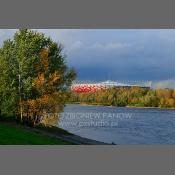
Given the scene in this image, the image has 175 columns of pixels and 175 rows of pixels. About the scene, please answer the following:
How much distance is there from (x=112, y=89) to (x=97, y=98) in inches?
25.3

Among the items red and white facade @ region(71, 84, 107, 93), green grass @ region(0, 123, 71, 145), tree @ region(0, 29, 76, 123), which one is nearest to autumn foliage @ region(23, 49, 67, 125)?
tree @ region(0, 29, 76, 123)

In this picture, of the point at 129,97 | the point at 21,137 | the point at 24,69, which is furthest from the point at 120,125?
the point at 24,69

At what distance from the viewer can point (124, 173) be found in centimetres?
1670

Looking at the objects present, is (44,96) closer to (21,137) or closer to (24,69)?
(24,69)

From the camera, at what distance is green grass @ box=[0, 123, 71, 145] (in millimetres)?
20328

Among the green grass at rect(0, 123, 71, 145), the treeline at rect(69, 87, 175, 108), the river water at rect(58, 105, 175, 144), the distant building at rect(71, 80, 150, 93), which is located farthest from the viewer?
the treeline at rect(69, 87, 175, 108)

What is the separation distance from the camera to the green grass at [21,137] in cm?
2033

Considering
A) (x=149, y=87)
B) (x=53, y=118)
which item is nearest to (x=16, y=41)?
(x=53, y=118)

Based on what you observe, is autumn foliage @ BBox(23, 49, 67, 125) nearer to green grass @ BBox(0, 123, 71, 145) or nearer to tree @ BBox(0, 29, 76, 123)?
tree @ BBox(0, 29, 76, 123)

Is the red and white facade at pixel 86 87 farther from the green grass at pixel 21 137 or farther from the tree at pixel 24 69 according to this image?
the green grass at pixel 21 137

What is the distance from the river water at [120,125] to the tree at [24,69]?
116 centimetres

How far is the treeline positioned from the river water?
0.46 meters

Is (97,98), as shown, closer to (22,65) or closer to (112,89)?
(112,89)

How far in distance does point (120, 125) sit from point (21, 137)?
9.69ft
